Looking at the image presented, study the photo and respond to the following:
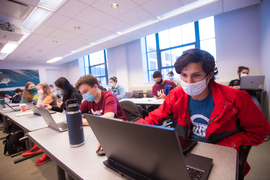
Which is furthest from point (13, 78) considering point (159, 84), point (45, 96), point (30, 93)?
point (159, 84)

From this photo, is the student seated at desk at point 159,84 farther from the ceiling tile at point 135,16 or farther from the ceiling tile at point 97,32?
the ceiling tile at point 97,32

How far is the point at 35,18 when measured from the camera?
3.34m

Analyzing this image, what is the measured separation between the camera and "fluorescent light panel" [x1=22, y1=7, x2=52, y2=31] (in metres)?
3.06

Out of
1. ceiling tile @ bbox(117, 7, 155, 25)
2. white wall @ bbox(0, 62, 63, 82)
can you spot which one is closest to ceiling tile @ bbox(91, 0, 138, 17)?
ceiling tile @ bbox(117, 7, 155, 25)

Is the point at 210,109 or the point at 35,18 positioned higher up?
the point at 35,18

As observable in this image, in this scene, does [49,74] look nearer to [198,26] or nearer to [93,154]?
[198,26]

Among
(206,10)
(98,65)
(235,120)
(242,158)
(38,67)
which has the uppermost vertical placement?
(206,10)

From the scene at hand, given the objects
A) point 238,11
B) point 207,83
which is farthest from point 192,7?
point 207,83

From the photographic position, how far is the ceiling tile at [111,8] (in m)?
2.75

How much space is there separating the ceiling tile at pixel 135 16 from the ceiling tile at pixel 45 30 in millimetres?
1962

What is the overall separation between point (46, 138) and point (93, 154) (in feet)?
1.99

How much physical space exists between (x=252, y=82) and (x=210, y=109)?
237cm

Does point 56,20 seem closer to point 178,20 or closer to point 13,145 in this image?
point 13,145

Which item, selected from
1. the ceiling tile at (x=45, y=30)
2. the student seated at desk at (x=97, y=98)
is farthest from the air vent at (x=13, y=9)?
the student seated at desk at (x=97, y=98)
